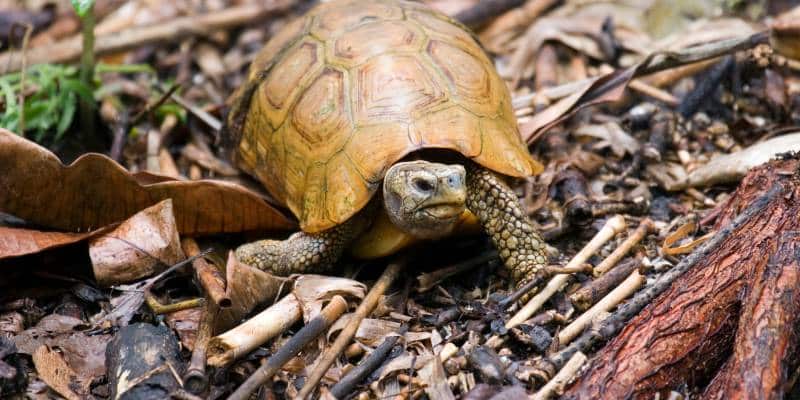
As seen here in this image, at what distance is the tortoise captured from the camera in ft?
11.3

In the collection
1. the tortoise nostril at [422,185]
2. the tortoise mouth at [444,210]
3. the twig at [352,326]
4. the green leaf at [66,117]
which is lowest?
the twig at [352,326]

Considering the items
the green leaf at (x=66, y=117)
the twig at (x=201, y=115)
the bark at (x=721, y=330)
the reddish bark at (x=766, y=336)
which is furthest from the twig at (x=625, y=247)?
the green leaf at (x=66, y=117)

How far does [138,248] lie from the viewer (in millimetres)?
3551

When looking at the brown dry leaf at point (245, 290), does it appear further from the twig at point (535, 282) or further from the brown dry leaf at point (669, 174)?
the brown dry leaf at point (669, 174)

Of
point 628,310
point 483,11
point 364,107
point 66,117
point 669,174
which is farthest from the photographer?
point 483,11

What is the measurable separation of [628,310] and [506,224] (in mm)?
762

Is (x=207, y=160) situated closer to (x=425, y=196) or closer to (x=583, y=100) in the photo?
(x=425, y=196)

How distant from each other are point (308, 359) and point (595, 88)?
249 centimetres

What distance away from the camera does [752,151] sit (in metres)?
3.92

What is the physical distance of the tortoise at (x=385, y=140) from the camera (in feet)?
11.3

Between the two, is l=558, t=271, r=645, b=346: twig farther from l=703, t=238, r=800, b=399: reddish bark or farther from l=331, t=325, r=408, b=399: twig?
l=331, t=325, r=408, b=399: twig

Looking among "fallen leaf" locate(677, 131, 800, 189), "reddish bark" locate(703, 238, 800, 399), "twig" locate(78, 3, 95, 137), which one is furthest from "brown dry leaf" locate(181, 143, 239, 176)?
"reddish bark" locate(703, 238, 800, 399)

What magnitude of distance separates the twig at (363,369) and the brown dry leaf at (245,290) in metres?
0.63

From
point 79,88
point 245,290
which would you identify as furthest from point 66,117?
point 245,290
